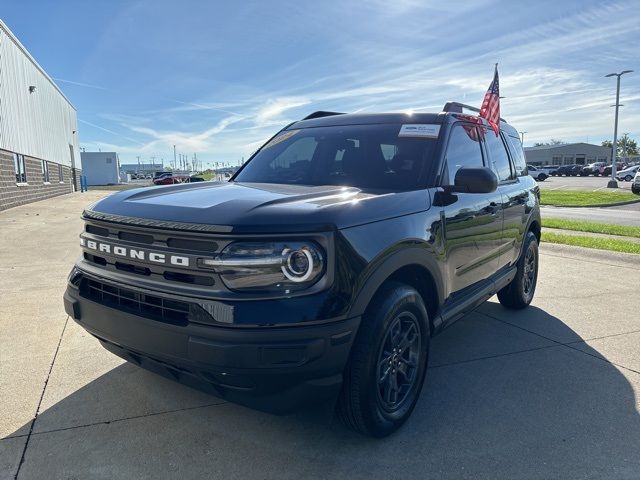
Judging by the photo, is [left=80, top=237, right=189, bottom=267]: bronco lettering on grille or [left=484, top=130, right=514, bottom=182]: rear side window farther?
[left=484, top=130, right=514, bottom=182]: rear side window

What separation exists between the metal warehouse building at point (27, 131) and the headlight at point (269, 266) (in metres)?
17.5

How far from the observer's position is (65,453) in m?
2.55

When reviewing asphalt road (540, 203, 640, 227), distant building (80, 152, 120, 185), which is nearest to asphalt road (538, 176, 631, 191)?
asphalt road (540, 203, 640, 227)

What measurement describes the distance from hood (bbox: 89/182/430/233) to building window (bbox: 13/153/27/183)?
19.5 metres

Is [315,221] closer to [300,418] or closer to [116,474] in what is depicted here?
[300,418]

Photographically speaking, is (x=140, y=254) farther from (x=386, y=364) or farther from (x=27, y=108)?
(x=27, y=108)

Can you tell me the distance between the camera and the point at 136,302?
2.47m

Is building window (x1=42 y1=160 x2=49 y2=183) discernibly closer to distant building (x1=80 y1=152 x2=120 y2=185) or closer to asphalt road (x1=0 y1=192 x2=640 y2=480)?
asphalt road (x1=0 y1=192 x2=640 y2=480)

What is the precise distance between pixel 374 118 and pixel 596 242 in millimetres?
7251

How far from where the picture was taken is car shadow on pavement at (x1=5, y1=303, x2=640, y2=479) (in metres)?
2.46

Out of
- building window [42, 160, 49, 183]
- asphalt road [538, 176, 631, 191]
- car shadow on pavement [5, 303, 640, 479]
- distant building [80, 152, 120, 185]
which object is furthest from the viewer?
distant building [80, 152, 120, 185]

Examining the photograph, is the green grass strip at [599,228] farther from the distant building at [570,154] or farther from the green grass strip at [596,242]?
the distant building at [570,154]

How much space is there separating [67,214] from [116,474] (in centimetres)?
1558

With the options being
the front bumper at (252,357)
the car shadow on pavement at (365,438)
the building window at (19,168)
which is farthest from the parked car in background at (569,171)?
the front bumper at (252,357)
